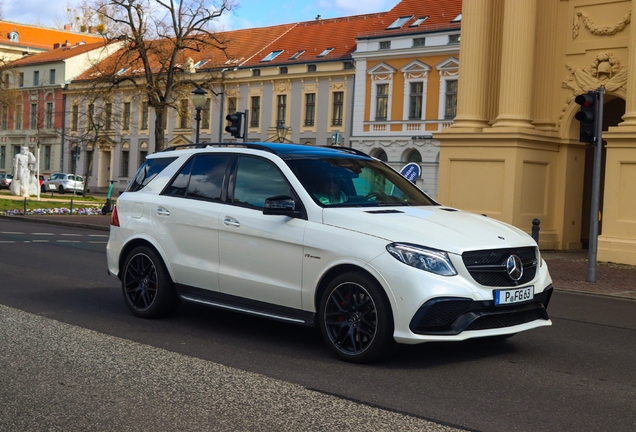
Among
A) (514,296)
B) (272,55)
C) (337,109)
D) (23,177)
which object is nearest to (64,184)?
(23,177)

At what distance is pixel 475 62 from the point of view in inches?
995

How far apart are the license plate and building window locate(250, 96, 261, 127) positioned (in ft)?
181

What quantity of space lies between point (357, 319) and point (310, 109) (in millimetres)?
51757

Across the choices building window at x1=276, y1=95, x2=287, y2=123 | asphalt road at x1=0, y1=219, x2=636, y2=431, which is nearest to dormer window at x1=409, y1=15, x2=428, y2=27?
building window at x1=276, y1=95, x2=287, y2=123

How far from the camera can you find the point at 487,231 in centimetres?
746

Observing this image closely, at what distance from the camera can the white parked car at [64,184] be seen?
221 ft

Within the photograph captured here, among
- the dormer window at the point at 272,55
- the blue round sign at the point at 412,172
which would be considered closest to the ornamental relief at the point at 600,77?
the blue round sign at the point at 412,172

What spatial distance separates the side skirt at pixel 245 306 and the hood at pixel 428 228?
0.86m

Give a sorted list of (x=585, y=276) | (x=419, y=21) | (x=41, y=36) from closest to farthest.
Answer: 1. (x=585, y=276)
2. (x=419, y=21)
3. (x=41, y=36)

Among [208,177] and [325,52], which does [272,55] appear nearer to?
[325,52]

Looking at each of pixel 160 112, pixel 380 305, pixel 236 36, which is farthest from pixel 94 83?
pixel 380 305

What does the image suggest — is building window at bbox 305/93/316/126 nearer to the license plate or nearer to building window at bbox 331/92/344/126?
building window at bbox 331/92/344/126

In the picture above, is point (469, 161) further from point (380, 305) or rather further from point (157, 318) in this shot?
point (380, 305)

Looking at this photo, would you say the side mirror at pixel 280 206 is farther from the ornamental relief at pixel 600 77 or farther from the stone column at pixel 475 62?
the stone column at pixel 475 62
